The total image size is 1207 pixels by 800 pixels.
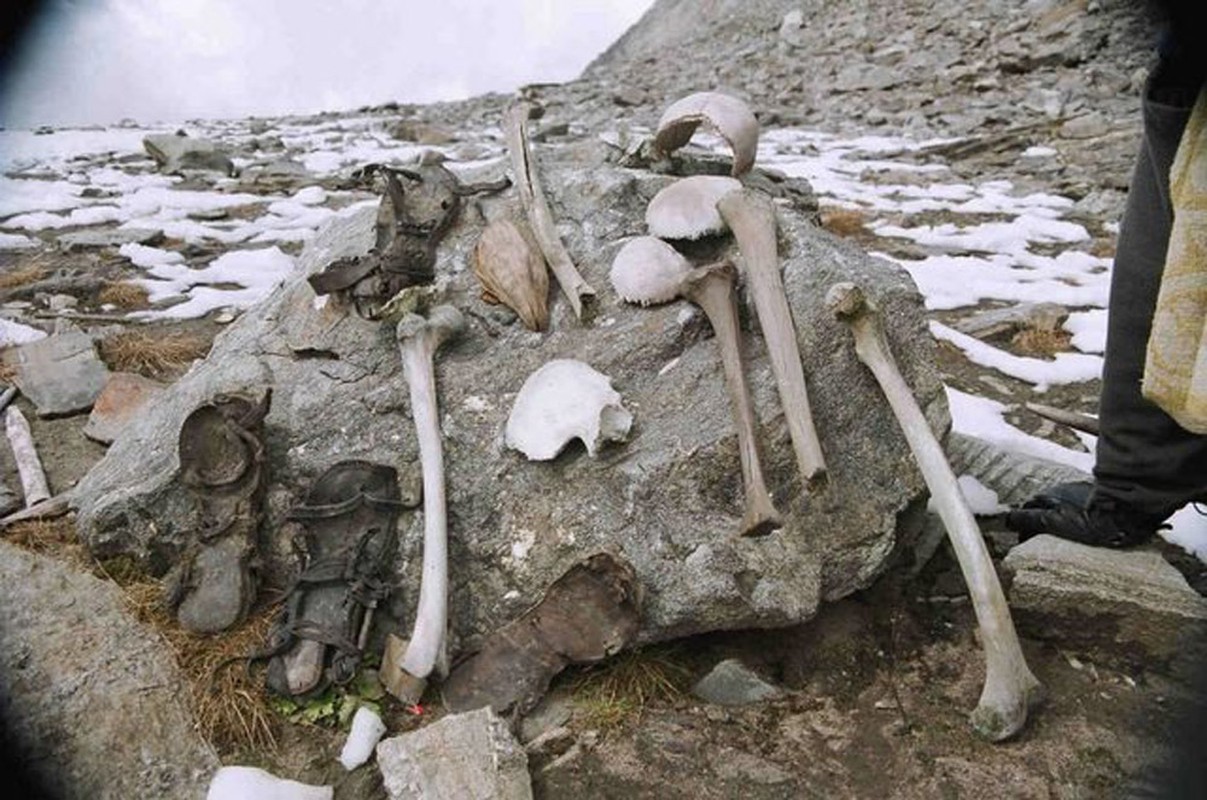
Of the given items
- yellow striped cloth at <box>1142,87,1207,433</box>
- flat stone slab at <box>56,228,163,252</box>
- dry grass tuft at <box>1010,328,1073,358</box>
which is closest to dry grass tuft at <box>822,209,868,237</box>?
dry grass tuft at <box>1010,328,1073,358</box>

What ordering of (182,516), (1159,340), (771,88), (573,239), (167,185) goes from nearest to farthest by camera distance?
1. (1159,340)
2. (182,516)
3. (573,239)
4. (167,185)
5. (771,88)

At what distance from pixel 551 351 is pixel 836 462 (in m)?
1.09

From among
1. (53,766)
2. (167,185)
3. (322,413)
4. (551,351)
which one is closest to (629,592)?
(551,351)

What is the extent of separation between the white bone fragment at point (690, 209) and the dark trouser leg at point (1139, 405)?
4.24ft

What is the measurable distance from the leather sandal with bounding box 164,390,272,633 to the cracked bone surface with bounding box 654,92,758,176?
79.1 inches

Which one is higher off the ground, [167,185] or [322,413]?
[167,185]

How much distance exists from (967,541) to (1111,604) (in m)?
0.52

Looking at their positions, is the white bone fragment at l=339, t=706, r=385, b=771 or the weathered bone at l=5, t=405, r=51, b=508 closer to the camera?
the white bone fragment at l=339, t=706, r=385, b=771

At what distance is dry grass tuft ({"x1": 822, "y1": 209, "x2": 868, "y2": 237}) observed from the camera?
7137 mm

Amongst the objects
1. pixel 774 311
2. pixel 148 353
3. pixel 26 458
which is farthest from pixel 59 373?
pixel 774 311

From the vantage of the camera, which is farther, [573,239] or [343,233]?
[343,233]

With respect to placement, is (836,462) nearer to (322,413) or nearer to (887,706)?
(887,706)

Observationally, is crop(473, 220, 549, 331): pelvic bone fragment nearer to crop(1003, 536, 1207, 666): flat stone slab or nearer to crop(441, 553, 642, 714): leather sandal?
crop(441, 553, 642, 714): leather sandal

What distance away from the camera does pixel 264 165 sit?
35.2ft
